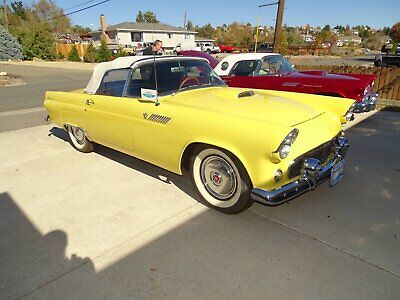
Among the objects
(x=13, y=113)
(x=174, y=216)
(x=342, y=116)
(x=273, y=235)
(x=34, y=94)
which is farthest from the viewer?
(x=34, y=94)

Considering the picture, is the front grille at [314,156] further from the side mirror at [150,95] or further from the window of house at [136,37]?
the window of house at [136,37]

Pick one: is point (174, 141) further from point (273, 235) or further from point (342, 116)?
point (342, 116)

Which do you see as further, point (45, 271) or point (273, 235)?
point (273, 235)


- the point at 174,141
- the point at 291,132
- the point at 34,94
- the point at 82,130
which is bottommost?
the point at 34,94

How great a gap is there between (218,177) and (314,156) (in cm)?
100

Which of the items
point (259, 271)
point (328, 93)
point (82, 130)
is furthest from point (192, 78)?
point (328, 93)

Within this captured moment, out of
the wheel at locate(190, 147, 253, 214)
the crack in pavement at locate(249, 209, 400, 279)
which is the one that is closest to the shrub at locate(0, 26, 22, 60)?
the wheel at locate(190, 147, 253, 214)

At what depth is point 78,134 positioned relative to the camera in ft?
16.6

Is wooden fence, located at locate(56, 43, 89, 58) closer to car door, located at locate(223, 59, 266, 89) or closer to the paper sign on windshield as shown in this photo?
car door, located at locate(223, 59, 266, 89)

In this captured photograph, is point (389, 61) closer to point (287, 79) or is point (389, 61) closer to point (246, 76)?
point (287, 79)

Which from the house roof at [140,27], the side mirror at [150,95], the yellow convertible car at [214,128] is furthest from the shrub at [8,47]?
the side mirror at [150,95]

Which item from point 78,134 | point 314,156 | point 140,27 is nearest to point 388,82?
point 314,156

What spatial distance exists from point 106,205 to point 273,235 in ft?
6.15

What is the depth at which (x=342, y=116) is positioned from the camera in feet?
11.9
